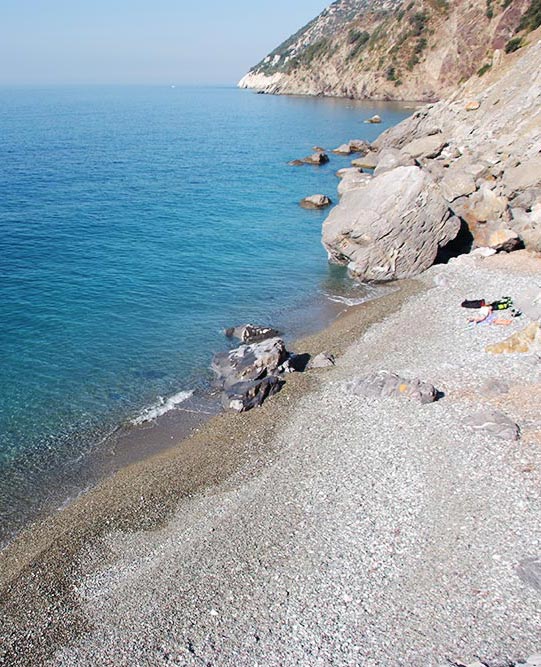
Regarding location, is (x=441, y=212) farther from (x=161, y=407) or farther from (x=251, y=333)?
(x=161, y=407)

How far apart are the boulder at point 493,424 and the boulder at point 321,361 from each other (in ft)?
26.5

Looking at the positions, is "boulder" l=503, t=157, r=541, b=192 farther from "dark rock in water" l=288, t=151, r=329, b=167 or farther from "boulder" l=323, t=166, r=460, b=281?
"dark rock in water" l=288, t=151, r=329, b=167

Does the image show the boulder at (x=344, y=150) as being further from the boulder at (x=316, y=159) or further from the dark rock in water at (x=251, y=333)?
the dark rock in water at (x=251, y=333)

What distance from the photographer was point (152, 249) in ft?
153

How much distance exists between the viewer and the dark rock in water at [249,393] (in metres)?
24.6

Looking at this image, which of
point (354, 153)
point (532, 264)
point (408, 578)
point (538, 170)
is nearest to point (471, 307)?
point (532, 264)

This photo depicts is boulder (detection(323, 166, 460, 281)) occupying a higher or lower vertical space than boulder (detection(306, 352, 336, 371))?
higher

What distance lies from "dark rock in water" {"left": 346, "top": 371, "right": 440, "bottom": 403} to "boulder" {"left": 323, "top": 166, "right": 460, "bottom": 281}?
15645mm

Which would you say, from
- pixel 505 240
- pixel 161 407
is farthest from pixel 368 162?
pixel 161 407

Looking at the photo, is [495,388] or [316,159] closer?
[495,388]

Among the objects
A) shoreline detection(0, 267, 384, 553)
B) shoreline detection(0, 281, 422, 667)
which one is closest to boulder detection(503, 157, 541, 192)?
shoreline detection(0, 267, 384, 553)

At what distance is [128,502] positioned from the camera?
1908cm

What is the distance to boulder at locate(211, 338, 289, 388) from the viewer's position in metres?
Result: 26.6

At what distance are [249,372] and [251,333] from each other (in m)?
5.67
